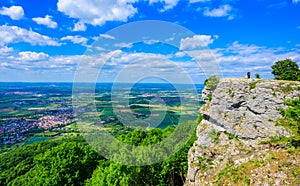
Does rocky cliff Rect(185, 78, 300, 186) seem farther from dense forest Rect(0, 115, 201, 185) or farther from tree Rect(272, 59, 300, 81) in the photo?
tree Rect(272, 59, 300, 81)

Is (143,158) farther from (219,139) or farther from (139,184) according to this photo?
(219,139)

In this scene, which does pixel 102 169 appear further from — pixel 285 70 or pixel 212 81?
pixel 285 70

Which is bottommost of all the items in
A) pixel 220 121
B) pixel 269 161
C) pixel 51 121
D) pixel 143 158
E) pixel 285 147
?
pixel 51 121

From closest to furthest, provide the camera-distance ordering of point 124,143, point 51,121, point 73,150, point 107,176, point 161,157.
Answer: point 107,176
point 161,157
point 124,143
point 73,150
point 51,121

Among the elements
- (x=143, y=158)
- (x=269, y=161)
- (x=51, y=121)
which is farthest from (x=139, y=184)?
(x=51, y=121)

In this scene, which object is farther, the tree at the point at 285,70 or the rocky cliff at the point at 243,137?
the tree at the point at 285,70

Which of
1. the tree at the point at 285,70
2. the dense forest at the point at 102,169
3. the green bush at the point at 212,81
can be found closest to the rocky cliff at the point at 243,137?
the green bush at the point at 212,81

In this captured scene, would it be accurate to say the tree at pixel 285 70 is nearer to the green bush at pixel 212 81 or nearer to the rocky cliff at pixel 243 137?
the rocky cliff at pixel 243 137
